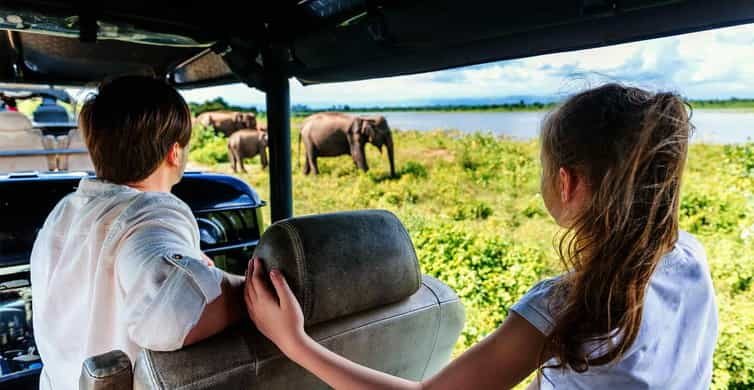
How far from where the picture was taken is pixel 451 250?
4.52 meters

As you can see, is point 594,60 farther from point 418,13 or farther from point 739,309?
point 739,309

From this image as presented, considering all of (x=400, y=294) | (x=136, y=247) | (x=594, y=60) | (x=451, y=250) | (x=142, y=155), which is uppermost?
(x=594, y=60)

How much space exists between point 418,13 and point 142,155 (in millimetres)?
815

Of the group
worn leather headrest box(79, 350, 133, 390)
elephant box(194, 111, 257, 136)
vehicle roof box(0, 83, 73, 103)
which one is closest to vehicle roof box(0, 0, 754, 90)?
vehicle roof box(0, 83, 73, 103)

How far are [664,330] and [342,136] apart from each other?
614 cm

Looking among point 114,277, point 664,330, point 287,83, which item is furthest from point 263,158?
point 664,330

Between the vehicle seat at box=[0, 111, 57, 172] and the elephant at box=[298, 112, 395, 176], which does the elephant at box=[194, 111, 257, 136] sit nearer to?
the elephant at box=[298, 112, 395, 176]

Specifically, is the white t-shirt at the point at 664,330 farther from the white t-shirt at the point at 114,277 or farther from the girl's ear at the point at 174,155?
the girl's ear at the point at 174,155

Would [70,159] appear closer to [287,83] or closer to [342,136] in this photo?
[287,83]

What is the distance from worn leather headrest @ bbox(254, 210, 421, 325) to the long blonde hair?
0.35 metres

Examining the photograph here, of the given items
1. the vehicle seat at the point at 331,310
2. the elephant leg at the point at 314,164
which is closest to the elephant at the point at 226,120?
the elephant leg at the point at 314,164

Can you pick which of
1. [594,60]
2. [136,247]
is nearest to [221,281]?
[136,247]

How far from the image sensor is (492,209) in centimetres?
513

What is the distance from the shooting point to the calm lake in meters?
2.54
